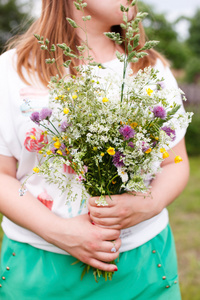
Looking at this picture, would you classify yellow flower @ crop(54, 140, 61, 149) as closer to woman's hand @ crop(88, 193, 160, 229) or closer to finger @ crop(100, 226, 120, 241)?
woman's hand @ crop(88, 193, 160, 229)

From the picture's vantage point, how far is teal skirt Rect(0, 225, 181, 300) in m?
1.66

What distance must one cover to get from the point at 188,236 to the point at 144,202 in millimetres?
3473

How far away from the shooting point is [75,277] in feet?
5.45

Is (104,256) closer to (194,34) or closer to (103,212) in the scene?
(103,212)

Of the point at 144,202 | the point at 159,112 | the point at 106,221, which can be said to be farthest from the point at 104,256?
the point at 159,112

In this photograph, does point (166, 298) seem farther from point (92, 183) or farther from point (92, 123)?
point (92, 123)

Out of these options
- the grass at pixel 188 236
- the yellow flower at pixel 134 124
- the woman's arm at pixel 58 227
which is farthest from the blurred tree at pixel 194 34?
the yellow flower at pixel 134 124

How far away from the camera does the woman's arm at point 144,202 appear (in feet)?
4.98

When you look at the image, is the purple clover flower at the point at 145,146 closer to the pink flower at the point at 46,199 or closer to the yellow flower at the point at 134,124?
the yellow flower at the point at 134,124

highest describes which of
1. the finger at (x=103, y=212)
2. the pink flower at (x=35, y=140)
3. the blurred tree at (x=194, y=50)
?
the pink flower at (x=35, y=140)

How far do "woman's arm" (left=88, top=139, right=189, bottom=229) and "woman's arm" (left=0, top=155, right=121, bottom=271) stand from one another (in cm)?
6

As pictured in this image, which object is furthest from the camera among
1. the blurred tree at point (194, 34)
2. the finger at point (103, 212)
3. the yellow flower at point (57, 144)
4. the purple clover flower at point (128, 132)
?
the blurred tree at point (194, 34)

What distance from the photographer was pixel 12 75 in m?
1.76

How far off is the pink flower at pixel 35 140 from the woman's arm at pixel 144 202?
383 millimetres
